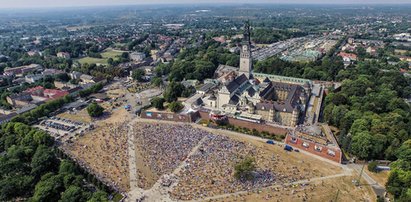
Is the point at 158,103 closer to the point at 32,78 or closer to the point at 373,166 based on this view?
the point at 373,166

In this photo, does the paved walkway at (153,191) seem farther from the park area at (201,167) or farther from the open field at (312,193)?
the open field at (312,193)

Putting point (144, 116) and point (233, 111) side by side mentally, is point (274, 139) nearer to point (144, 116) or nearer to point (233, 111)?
point (233, 111)

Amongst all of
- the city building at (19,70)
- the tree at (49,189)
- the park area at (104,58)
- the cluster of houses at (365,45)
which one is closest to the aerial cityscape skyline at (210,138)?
the tree at (49,189)

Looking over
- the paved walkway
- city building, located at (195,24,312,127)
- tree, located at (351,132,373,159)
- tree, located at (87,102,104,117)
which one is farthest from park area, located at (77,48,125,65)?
tree, located at (351,132,373,159)

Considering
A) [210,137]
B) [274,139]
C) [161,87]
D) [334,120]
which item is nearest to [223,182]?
[210,137]

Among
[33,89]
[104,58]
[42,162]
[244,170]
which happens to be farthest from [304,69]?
[104,58]
